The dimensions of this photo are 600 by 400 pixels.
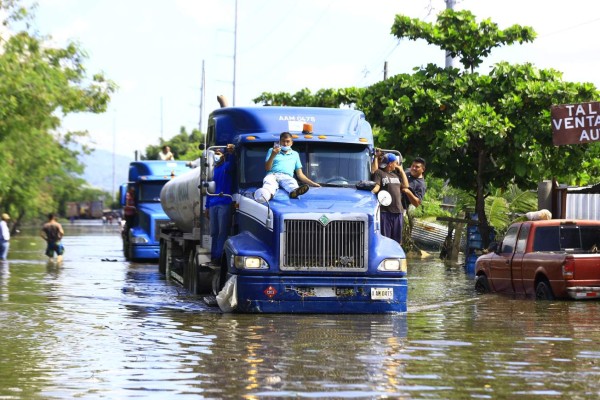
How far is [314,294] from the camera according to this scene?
17.6 metres

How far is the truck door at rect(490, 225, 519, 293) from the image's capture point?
2277 cm

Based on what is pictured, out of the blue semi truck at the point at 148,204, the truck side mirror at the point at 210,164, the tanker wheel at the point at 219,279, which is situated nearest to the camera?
the tanker wheel at the point at 219,279

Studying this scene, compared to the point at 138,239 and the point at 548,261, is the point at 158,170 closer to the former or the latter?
the point at 138,239

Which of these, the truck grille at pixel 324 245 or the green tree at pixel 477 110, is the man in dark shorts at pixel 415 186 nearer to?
the truck grille at pixel 324 245

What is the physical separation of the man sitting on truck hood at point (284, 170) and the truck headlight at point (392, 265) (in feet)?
5.09

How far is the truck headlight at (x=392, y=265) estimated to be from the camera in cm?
1773

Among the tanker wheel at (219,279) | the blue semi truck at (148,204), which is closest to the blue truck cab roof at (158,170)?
the blue semi truck at (148,204)

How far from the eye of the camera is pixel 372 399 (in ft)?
33.4

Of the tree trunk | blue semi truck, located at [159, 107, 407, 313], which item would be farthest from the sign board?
blue semi truck, located at [159, 107, 407, 313]

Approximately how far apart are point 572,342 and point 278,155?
5.78 m

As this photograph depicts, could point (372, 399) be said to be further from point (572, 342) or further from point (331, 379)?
point (572, 342)

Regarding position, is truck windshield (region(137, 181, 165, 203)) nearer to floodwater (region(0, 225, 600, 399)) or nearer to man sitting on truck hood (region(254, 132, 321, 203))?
floodwater (region(0, 225, 600, 399))

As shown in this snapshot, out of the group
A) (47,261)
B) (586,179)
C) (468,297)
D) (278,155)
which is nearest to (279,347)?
(278,155)

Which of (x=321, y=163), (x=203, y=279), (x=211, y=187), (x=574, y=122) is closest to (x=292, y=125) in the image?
(x=321, y=163)
